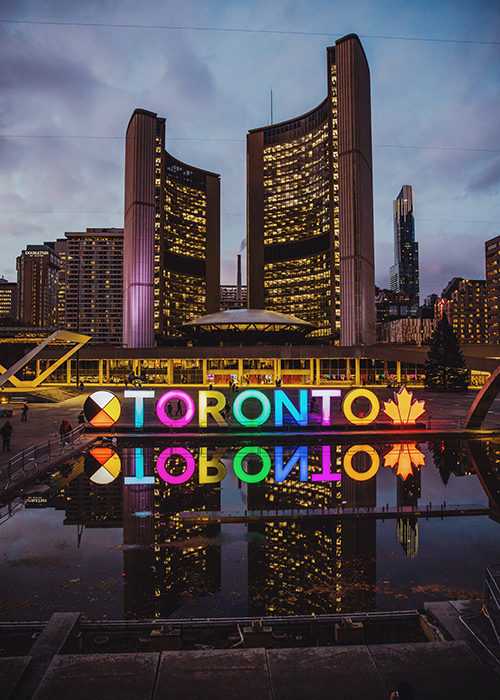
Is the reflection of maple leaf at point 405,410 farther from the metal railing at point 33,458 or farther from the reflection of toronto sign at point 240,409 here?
the metal railing at point 33,458

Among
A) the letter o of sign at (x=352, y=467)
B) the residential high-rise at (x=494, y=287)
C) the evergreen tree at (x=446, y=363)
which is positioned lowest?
the letter o of sign at (x=352, y=467)

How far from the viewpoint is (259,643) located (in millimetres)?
7516

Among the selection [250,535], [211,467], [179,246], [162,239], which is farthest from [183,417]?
[179,246]

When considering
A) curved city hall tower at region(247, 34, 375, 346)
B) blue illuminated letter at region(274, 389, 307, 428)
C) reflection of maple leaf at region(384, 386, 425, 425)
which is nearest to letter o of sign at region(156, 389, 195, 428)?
blue illuminated letter at region(274, 389, 307, 428)

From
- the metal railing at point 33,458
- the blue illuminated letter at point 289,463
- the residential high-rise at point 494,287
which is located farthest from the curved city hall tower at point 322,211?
the metal railing at point 33,458

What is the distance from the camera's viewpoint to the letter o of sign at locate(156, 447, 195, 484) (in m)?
19.4

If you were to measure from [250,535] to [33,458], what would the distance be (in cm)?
1444

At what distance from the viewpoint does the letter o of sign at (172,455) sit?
1942 centimetres

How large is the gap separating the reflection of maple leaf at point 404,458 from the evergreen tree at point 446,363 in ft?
118

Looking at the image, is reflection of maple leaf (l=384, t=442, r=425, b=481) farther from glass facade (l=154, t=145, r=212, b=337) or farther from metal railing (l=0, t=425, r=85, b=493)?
glass facade (l=154, t=145, r=212, b=337)

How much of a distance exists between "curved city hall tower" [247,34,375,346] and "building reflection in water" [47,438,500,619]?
92.2 m

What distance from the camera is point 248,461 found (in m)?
22.9

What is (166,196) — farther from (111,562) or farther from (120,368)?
(111,562)

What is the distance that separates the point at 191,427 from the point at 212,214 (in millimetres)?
164080
